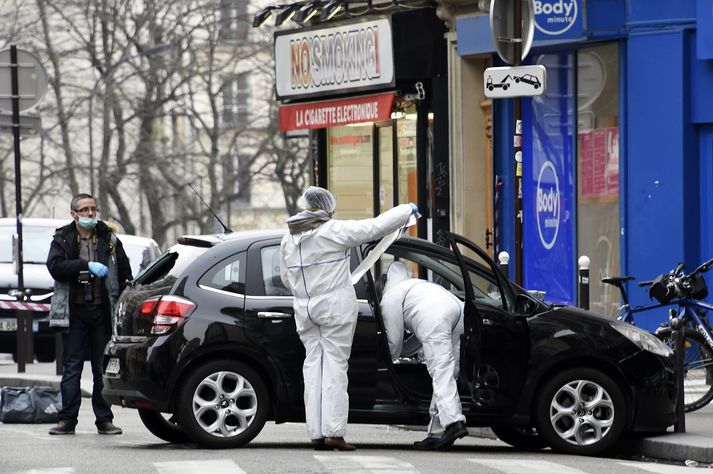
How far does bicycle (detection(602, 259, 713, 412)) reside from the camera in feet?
44.1

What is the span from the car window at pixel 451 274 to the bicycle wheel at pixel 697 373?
7.52 ft

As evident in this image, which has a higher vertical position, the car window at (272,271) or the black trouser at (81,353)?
the car window at (272,271)

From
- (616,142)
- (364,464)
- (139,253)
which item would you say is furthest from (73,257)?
(139,253)

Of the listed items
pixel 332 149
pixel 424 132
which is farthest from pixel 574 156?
pixel 332 149

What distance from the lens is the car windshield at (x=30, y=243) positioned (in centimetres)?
2320

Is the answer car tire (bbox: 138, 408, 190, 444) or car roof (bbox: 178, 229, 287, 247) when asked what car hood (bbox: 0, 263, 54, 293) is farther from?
car roof (bbox: 178, 229, 287, 247)

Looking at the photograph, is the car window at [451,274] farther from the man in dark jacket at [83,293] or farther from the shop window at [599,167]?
the shop window at [599,167]

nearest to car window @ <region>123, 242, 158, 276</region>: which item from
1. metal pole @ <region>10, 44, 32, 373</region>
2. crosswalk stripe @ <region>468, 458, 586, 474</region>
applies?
metal pole @ <region>10, 44, 32, 373</region>

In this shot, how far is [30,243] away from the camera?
23.7 m

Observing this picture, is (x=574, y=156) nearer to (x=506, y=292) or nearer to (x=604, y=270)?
(x=604, y=270)

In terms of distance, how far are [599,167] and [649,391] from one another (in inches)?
294

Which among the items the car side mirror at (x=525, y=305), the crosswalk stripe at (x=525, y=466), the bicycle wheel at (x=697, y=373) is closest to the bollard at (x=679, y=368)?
the bicycle wheel at (x=697, y=373)

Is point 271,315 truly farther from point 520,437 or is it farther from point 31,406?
point 31,406

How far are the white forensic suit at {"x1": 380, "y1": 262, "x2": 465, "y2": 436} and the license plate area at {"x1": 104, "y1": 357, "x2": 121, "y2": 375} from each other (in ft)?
5.95
